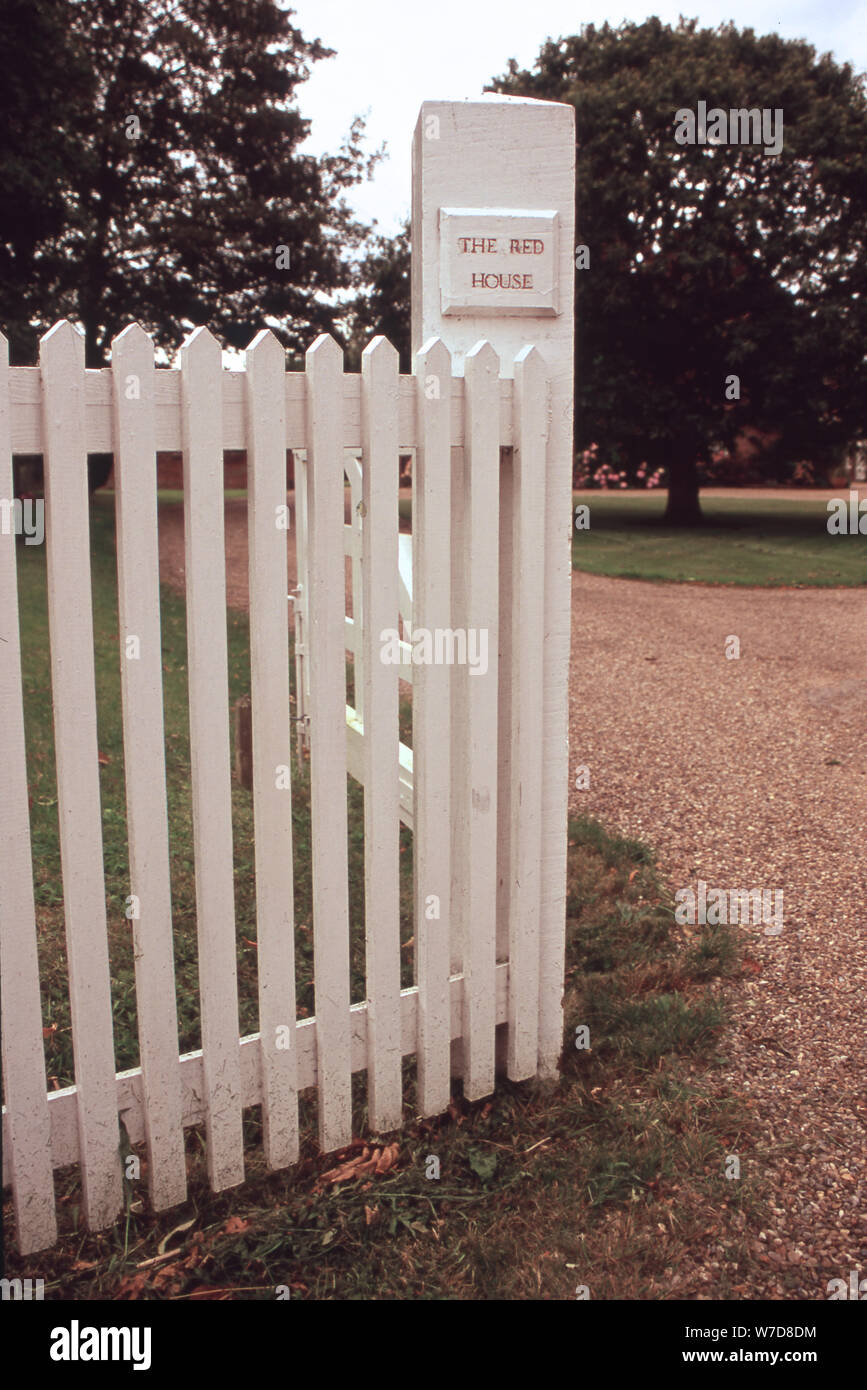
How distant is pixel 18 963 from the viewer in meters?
2.39

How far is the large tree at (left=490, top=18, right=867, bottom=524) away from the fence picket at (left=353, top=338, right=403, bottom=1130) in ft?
67.5

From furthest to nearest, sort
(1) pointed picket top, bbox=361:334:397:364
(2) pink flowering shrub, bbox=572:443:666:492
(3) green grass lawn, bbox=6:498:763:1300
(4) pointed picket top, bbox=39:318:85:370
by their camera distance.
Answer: (2) pink flowering shrub, bbox=572:443:666:492, (1) pointed picket top, bbox=361:334:397:364, (3) green grass lawn, bbox=6:498:763:1300, (4) pointed picket top, bbox=39:318:85:370

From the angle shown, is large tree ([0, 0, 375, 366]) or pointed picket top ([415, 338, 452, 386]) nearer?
pointed picket top ([415, 338, 452, 386])

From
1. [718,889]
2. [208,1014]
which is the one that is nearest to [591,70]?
[718,889]

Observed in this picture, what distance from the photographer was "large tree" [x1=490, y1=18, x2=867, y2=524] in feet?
74.2

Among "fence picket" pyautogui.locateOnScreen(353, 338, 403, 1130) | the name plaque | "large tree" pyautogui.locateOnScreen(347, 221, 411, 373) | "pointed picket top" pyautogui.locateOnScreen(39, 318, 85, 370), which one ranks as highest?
"large tree" pyautogui.locateOnScreen(347, 221, 411, 373)

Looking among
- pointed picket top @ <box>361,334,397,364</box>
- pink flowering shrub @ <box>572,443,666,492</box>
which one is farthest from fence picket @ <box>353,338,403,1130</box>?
pink flowering shrub @ <box>572,443,666,492</box>

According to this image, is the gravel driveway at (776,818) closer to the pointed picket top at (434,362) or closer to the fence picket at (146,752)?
the fence picket at (146,752)

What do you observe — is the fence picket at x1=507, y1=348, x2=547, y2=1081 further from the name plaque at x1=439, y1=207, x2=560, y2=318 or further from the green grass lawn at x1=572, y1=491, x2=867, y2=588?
the green grass lawn at x1=572, y1=491, x2=867, y2=588

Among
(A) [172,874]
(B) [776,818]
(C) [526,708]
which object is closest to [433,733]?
(C) [526,708]

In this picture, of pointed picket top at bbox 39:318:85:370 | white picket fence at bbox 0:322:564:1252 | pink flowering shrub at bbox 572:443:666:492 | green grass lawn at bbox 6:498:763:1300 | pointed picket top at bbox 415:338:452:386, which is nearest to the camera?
pointed picket top at bbox 39:318:85:370

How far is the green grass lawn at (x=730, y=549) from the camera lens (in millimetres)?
15039

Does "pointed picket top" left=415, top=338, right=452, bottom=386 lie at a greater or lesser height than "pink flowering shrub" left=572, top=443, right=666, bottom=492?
lesser
